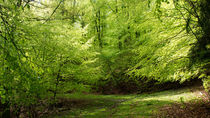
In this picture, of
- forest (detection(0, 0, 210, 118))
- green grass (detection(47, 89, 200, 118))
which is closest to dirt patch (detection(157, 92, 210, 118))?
forest (detection(0, 0, 210, 118))

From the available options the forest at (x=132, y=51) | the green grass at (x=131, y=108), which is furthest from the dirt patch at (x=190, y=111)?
the green grass at (x=131, y=108)

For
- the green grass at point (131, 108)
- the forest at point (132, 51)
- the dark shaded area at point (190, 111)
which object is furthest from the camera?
the green grass at point (131, 108)

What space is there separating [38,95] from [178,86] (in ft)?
38.3

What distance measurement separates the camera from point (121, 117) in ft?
19.7

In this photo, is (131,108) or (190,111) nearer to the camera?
(190,111)

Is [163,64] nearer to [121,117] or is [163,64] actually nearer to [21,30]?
[121,117]

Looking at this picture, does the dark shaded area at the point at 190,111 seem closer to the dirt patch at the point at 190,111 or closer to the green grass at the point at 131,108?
the dirt patch at the point at 190,111

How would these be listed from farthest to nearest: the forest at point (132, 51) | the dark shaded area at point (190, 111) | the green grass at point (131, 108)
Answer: the green grass at point (131, 108), the dark shaded area at point (190, 111), the forest at point (132, 51)

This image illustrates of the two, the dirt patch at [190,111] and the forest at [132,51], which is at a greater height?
the forest at [132,51]

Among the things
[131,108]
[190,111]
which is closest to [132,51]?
[131,108]

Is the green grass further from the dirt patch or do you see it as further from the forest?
the dirt patch

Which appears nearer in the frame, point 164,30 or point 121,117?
point 164,30

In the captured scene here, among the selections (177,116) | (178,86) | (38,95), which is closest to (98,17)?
(178,86)

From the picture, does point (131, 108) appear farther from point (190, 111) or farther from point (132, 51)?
point (132, 51)
